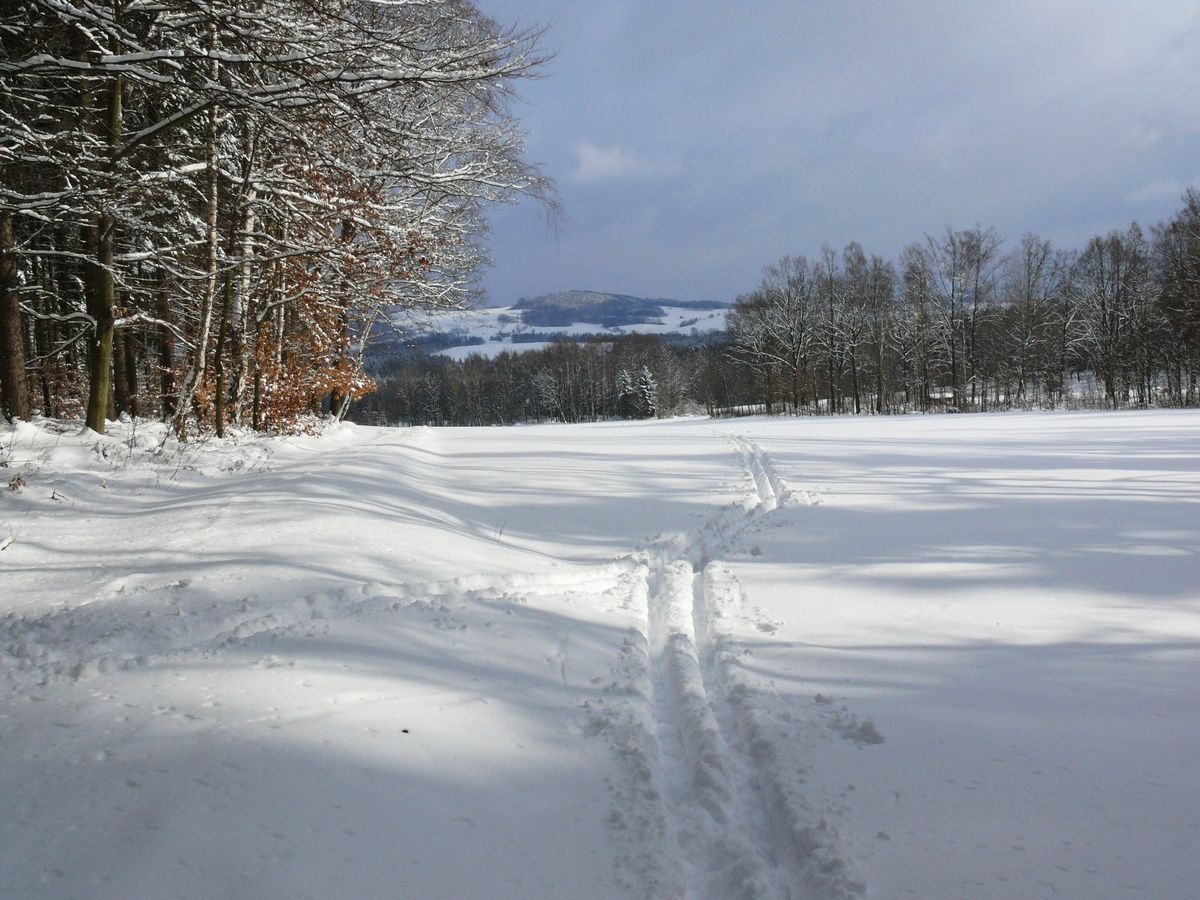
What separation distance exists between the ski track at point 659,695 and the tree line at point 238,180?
11.2ft

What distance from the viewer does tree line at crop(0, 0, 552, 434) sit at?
483cm

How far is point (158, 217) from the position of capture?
1073cm

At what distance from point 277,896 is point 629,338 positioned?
8743cm

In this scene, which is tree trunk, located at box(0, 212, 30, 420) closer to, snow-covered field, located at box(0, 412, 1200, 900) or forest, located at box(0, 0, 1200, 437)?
forest, located at box(0, 0, 1200, 437)

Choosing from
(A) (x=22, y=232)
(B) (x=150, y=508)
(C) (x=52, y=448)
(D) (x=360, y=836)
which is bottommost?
(D) (x=360, y=836)

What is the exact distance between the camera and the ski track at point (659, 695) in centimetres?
225

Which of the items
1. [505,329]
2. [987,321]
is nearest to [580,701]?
Answer: [987,321]

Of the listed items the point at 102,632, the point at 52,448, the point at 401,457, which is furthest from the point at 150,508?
the point at 401,457

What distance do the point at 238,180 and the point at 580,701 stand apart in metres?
8.95

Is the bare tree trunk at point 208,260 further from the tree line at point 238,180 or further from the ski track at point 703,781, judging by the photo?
the ski track at point 703,781

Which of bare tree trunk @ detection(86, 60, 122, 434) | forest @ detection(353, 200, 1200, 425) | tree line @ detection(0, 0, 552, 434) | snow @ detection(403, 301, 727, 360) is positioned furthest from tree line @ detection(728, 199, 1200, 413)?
bare tree trunk @ detection(86, 60, 122, 434)

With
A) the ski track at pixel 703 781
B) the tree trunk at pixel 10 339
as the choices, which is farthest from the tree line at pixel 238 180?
the ski track at pixel 703 781

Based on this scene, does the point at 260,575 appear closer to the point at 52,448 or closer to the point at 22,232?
the point at 52,448

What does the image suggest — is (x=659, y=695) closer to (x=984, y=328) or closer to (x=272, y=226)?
(x=272, y=226)
